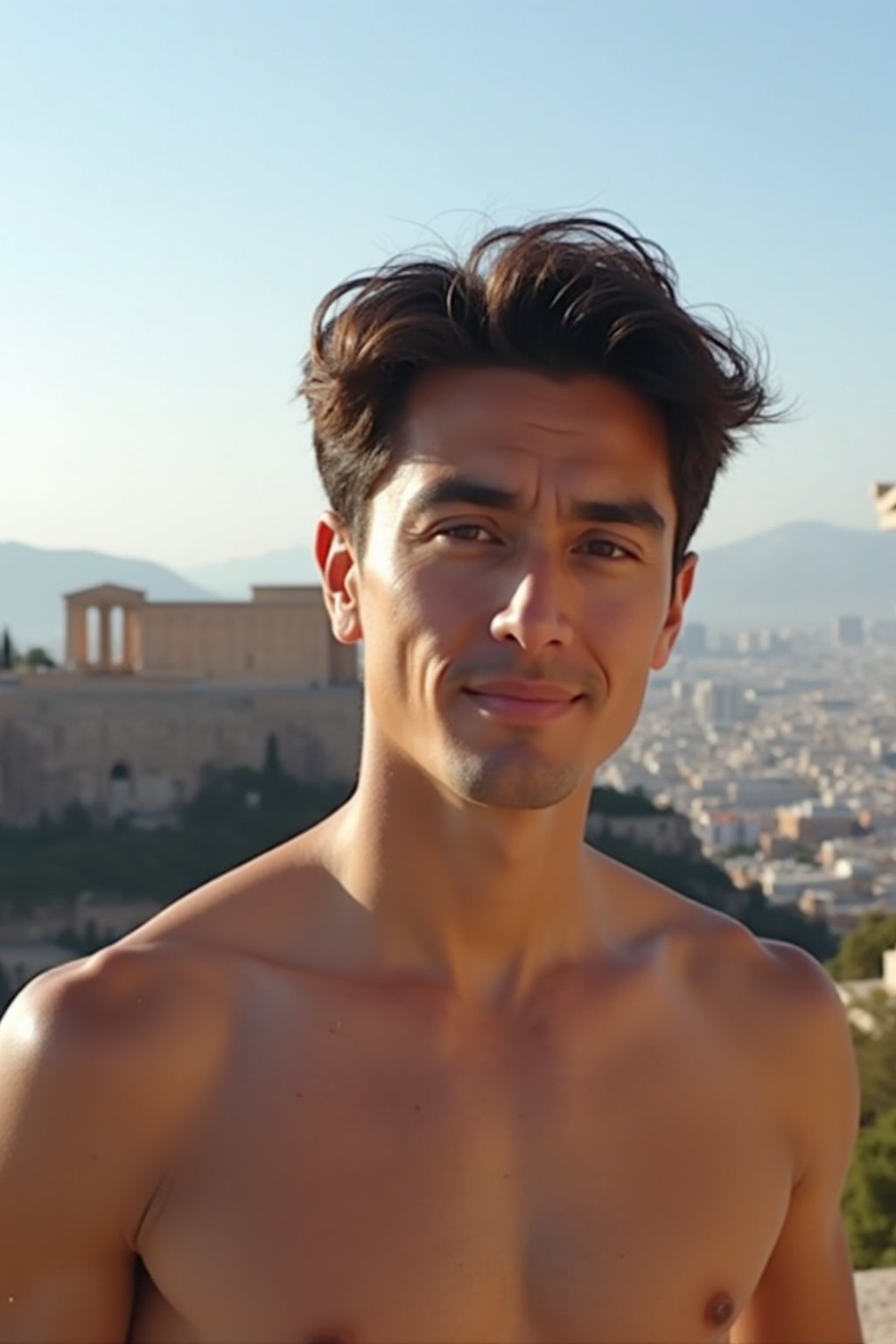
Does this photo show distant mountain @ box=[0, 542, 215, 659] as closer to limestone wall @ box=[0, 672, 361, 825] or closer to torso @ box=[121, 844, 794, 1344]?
limestone wall @ box=[0, 672, 361, 825]

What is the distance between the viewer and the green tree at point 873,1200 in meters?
6.23

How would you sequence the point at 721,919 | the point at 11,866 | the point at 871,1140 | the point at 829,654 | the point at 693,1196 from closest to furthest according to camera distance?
the point at 693,1196 → the point at 721,919 → the point at 871,1140 → the point at 11,866 → the point at 829,654

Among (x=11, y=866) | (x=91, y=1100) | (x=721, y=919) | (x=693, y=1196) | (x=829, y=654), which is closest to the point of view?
(x=91, y=1100)

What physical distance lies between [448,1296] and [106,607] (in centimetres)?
3020

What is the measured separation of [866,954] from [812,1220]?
1172cm

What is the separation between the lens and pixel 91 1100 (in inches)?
56.4

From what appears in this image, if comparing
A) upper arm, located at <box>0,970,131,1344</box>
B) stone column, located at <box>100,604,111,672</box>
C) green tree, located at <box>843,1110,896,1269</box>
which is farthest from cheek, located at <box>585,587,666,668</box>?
stone column, located at <box>100,604,111,672</box>

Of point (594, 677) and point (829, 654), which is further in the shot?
point (829, 654)

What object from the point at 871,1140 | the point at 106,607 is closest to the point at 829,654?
the point at 106,607

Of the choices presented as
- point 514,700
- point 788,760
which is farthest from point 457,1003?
point 788,760

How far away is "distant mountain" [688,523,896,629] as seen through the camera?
16738cm

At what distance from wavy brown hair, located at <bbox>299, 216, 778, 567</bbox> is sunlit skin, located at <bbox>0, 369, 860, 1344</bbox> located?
0.02 metres

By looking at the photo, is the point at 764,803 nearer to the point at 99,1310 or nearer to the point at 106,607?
the point at 106,607

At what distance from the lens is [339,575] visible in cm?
164
